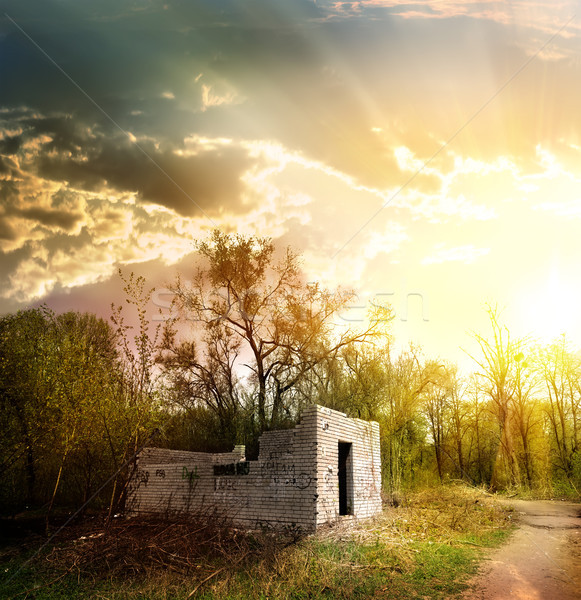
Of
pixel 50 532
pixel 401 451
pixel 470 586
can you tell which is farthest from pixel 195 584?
pixel 401 451

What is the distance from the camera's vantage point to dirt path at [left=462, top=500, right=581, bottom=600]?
256 inches

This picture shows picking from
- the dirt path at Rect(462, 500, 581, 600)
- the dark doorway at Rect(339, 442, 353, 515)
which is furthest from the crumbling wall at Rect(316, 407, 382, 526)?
the dirt path at Rect(462, 500, 581, 600)

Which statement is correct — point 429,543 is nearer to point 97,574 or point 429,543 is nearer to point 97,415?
point 97,574

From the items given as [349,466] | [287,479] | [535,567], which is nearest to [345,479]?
[349,466]

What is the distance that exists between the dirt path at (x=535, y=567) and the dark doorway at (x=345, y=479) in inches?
150

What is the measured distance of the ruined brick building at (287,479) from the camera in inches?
396

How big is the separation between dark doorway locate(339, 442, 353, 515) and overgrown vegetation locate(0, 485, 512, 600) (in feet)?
2.89

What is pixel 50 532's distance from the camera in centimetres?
1124

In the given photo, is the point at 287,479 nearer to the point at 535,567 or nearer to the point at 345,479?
the point at 345,479

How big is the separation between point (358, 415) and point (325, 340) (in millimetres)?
4012

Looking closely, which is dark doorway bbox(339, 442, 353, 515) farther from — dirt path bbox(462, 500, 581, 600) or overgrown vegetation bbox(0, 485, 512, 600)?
dirt path bbox(462, 500, 581, 600)

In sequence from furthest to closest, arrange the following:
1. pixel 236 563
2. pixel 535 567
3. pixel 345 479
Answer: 1. pixel 345 479
2. pixel 535 567
3. pixel 236 563

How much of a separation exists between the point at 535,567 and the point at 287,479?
5.45 meters

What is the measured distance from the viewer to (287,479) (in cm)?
1038
